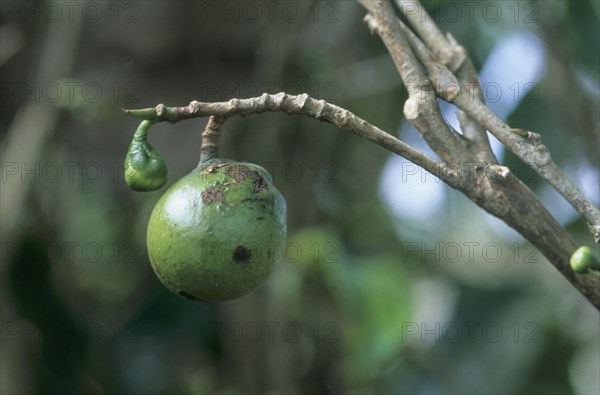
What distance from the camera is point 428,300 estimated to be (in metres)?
3.20

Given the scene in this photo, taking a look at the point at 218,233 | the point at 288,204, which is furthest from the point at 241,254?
→ the point at 288,204

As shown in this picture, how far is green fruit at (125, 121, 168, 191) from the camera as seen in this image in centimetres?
102

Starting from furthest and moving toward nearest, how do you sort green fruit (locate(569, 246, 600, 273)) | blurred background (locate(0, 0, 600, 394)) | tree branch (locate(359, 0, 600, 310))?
blurred background (locate(0, 0, 600, 394)) < tree branch (locate(359, 0, 600, 310)) < green fruit (locate(569, 246, 600, 273))

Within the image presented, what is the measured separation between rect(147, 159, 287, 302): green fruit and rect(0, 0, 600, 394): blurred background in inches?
44.8

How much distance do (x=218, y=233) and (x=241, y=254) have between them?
0.12ft

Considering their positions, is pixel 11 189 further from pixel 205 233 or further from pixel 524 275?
pixel 524 275

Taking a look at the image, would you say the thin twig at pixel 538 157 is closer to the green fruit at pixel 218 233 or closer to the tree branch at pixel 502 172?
the tree branch at pixel 502 172

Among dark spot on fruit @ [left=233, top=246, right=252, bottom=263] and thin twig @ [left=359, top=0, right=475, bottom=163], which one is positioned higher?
thin twig @ [left=359, top=0, right=475, bottom=163]

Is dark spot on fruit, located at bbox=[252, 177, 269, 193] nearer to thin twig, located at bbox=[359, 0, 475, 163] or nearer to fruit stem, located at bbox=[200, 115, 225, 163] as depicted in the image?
fruit stem, located at bbox=[200, 115, 225, 163]

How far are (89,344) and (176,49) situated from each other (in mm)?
989

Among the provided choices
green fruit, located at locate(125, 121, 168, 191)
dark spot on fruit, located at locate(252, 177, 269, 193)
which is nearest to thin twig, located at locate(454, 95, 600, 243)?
dark spot on fruit, located at locate(252, 177, 269, 193)

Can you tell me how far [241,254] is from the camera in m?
0.98

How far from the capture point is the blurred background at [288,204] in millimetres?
2324

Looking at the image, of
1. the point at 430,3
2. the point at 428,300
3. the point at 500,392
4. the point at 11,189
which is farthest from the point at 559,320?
the point at 11,189
